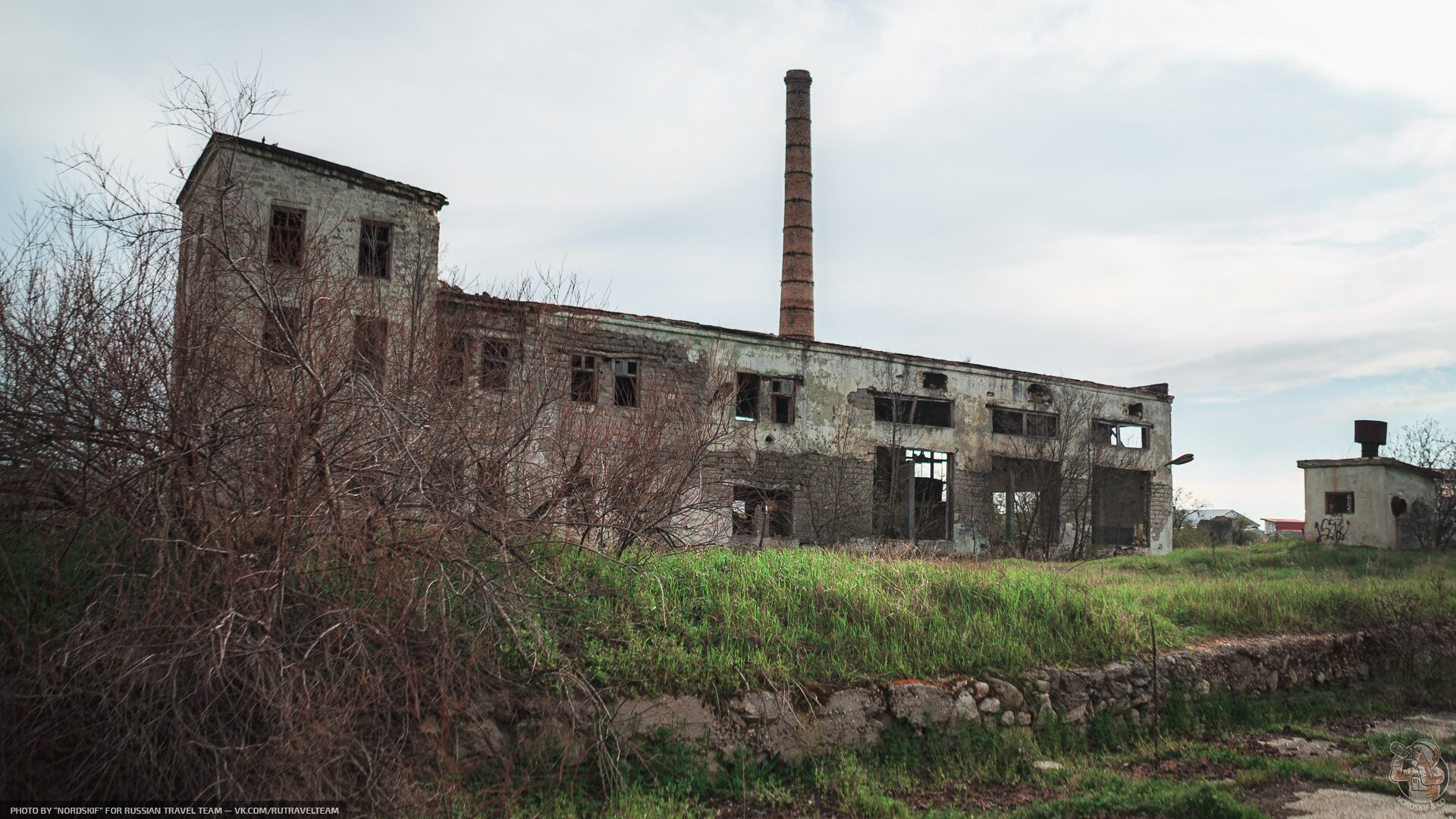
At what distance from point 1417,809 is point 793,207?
2065 centimetres

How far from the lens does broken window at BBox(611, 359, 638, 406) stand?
18375 mm

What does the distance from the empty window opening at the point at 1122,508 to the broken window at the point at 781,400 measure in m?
8.96

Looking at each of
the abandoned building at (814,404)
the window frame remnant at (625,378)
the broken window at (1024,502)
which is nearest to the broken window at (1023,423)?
the abandoned building at (814,404)

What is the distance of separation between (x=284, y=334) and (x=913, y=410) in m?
16.8

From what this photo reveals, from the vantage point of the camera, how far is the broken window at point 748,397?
20172 millimetres

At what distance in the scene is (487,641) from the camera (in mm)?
6453

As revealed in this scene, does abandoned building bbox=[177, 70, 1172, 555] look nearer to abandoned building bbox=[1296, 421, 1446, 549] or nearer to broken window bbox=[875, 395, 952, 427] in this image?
broken window bbox=[875, 395, 952, 427]

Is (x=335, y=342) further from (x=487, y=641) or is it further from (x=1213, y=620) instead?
(x=1213, y=620)

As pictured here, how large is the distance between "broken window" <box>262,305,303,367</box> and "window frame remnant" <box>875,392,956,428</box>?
52.1 ft

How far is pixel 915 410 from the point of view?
22.2 m

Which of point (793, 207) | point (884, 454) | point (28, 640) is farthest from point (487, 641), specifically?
point (793, 207)

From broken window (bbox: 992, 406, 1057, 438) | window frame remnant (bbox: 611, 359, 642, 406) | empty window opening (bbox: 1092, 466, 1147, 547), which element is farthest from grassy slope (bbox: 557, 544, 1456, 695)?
empty window opening (bbox: 1092, 466, 1147, 547)

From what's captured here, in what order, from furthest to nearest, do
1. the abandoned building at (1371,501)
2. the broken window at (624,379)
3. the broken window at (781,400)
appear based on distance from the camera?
the broken window at (781,400) → the abandoned building at (1371,501) → the broken window at (624,379)

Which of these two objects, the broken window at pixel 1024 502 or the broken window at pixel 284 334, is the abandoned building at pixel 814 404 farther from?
the broken window at pixel 284 334
